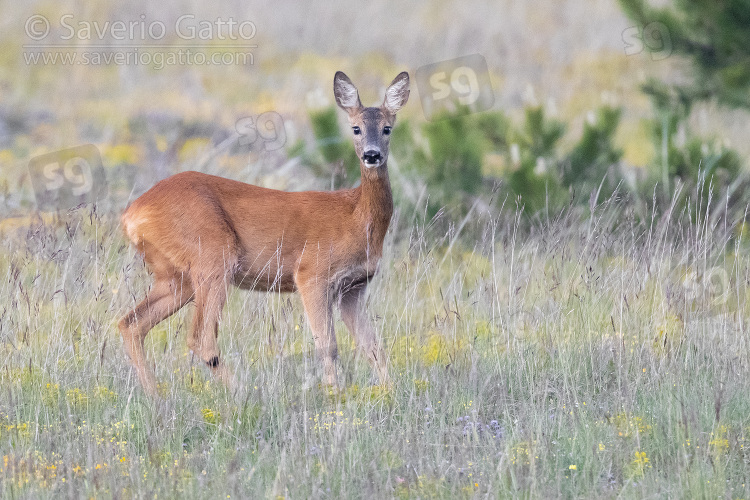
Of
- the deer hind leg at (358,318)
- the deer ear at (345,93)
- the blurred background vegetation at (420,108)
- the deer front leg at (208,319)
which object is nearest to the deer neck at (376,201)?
the deer hind leg at (358,318)

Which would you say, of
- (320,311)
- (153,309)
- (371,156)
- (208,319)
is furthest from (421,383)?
(153,309)

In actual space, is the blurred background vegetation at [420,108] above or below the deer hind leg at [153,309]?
above

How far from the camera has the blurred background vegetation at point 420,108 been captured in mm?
8602

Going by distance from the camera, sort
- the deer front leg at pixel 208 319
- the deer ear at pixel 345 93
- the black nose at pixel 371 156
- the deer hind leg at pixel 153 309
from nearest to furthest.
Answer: the deer front leg at pixel 208 319 → the deer hind leg at pixel 153 309 → the black nose at pixel 371 156 → the deer ear at pixel 345 93

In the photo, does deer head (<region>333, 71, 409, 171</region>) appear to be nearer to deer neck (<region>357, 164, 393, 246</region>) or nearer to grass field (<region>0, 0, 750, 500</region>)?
deer neck (<region>357, 164, 393, 246</region>)

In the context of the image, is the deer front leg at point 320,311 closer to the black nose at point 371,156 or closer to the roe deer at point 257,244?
the roe deer at point 257,244

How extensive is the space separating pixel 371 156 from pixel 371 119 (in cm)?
32

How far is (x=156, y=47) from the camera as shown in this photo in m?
18.1

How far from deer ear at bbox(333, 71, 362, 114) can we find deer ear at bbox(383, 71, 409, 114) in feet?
0.62

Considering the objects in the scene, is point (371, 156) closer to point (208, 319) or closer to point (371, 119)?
point (371, 119)

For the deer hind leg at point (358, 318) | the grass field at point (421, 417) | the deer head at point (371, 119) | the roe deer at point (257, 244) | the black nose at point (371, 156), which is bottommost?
the grass field at point (421, 417)

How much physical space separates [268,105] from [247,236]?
1065 centimetres

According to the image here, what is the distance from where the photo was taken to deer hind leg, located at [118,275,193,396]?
18.5 feet

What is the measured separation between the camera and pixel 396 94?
628cm
